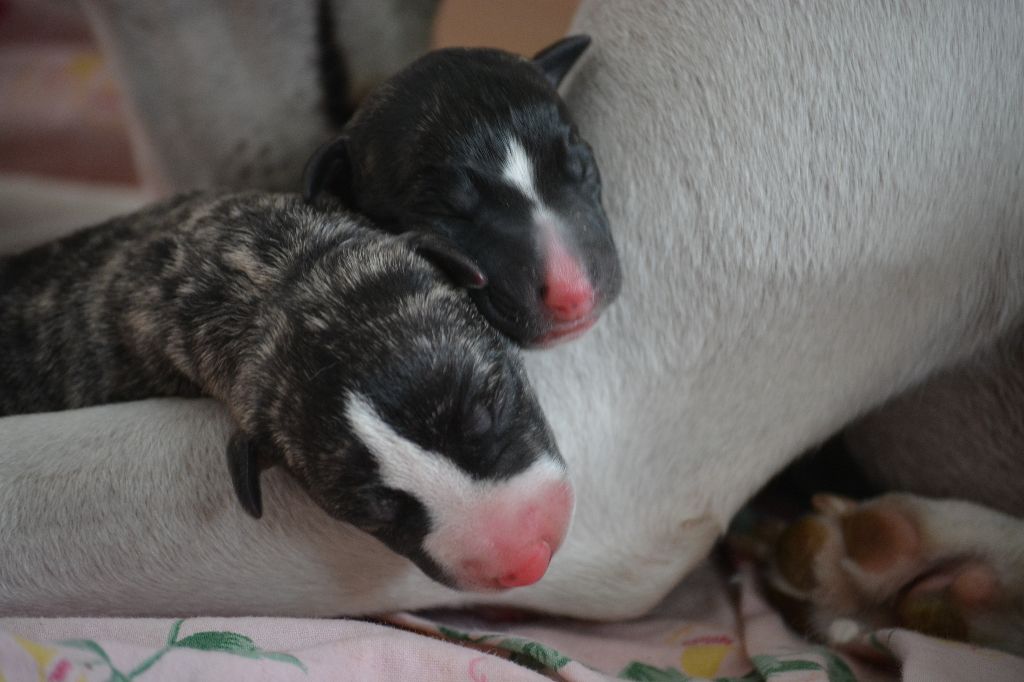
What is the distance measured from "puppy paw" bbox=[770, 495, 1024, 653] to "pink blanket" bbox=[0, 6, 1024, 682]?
0.07 meters

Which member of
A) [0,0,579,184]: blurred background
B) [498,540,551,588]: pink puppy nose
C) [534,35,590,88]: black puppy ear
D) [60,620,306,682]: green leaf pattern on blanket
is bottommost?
[0,0,579,184]: blurred background

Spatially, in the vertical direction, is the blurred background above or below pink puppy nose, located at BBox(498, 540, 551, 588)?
below

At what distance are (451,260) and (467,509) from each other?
0.28 m

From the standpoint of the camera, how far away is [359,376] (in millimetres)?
895

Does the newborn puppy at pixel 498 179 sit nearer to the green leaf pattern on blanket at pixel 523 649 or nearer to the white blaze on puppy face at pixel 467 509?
the white blaze on puppy face at pixel 467 509

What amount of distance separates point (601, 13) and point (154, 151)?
99 centimetres

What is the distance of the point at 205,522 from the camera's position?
1.05 metres

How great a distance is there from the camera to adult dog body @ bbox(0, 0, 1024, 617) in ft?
3.43

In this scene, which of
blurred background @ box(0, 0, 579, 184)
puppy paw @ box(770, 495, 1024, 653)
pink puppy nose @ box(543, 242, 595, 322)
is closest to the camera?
pink puppy nose @ box(543, 242, 595, 322)

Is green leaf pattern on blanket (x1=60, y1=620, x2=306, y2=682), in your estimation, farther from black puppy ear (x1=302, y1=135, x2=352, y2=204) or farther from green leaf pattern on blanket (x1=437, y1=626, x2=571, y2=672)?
black puppy ear (x1=302, y1=135, x2=352, y2=204)

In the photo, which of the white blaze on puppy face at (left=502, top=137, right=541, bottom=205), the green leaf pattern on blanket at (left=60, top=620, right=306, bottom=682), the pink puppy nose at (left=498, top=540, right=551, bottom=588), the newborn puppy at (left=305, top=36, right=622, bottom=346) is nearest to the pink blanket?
the green leaf pattern on blanket at (left=60, top=620, right=306, bottom=682)

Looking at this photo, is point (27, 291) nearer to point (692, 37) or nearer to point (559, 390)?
point (559, 390)

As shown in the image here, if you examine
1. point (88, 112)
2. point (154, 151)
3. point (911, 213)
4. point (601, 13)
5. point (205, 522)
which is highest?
point (601, 13)

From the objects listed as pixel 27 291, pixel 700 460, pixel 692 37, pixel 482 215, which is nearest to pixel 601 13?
pixel 692 37
